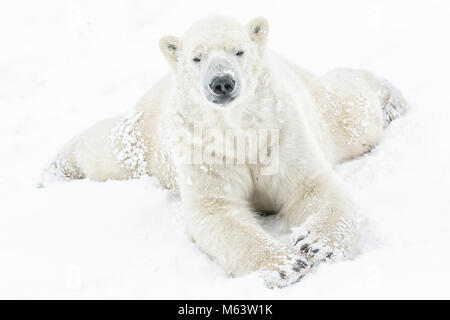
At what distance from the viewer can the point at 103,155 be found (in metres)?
4.75

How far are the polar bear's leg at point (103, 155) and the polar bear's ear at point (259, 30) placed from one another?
151cm

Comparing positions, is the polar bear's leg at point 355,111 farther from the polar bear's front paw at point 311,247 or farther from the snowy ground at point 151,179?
the polar bear's front paw at point 311,247

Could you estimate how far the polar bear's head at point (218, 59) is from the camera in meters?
3.10

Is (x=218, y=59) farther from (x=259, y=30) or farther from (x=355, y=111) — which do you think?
(x=355, y=111)

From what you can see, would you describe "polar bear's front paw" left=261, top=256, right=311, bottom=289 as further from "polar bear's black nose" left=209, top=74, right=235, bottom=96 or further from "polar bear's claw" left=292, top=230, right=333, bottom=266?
"polar bear's black nose" left=209, top=74, right=235, bottom=96

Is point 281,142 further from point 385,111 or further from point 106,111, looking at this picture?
point 106,111

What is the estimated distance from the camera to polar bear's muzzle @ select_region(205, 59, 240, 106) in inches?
120

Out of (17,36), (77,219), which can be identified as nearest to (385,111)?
(77,219)

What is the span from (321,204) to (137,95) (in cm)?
426

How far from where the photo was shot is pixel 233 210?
330 centimetres

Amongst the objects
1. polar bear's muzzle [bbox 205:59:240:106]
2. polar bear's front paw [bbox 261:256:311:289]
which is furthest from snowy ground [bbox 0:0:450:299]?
polar bear's muzzle [bbox 205:59:240:106]

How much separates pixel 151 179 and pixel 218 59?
1594 millimetres

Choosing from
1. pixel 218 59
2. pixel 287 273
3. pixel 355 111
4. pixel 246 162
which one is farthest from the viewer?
pixel 355 111

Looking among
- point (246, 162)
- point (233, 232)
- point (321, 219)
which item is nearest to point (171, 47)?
point (246, 162)
